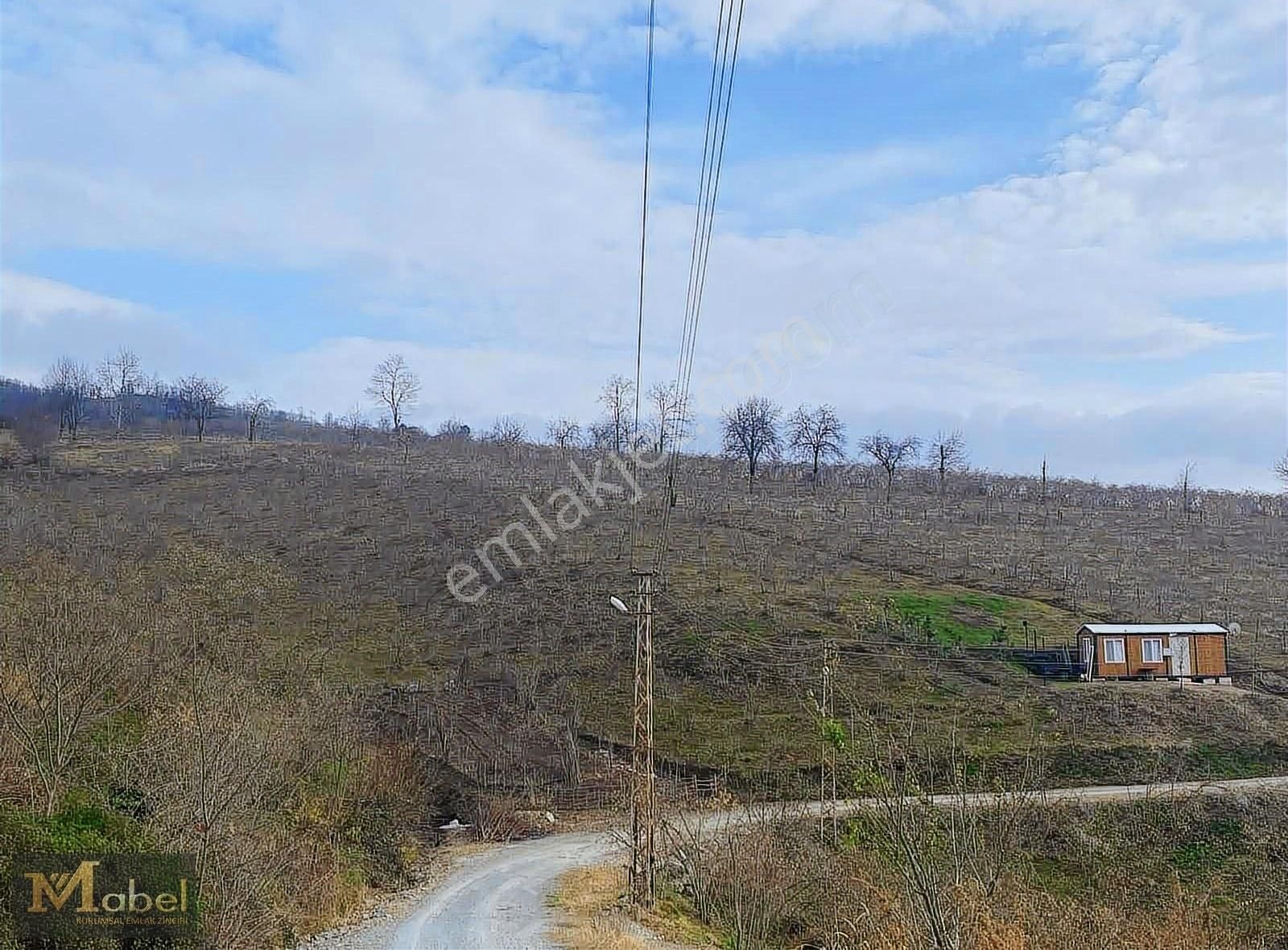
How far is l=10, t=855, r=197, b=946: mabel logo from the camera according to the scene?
521 inches

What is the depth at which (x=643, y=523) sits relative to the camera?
60375 millimetres

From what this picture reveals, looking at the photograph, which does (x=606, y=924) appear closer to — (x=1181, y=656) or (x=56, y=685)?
(x=56, y=685)

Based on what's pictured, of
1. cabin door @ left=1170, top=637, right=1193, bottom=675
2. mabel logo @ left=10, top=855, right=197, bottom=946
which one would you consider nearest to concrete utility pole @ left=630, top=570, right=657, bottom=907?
mabel logo @ left=10, top=855, right=197, bottom=946

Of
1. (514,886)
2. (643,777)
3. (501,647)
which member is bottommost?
(514,886)

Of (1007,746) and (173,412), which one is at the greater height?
(173,412)

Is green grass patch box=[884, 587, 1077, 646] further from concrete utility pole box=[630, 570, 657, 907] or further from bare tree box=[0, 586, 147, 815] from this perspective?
bare tree box=[0, 586, 147, 815]

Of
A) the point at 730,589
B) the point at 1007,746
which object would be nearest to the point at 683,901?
the point at 1007,746

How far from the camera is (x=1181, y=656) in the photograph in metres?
38.4

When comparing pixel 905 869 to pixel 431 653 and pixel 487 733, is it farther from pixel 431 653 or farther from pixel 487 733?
pixel 431 653

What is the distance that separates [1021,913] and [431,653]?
3133cm

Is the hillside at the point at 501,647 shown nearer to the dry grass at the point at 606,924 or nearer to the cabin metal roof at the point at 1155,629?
the cabin metal roof at the point at 1155,629

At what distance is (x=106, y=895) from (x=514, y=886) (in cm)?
1200

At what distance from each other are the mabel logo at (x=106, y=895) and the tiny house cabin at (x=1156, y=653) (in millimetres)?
32808

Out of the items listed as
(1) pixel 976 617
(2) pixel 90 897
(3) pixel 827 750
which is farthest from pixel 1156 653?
(2) pixel 90 897
